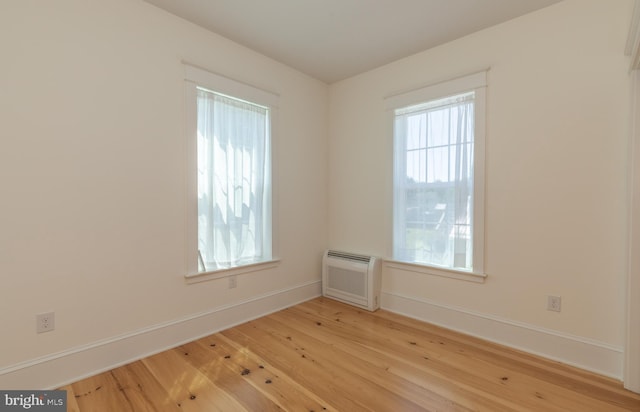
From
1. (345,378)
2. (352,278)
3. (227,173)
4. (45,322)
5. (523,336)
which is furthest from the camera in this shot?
(352,278)

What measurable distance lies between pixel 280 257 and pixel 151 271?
1.35m

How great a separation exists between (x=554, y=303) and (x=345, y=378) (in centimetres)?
176

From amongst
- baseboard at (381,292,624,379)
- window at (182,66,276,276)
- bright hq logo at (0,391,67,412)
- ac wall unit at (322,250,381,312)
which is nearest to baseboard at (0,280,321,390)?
bright hq logo at (0,391,67,412)

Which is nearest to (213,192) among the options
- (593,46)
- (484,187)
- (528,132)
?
(484,187)

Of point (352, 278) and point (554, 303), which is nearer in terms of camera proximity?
point (554, 303)

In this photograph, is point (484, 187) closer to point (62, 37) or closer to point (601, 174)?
point (601, 174)

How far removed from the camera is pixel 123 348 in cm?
221

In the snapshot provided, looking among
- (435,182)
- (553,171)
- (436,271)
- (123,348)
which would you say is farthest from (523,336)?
(123,348)

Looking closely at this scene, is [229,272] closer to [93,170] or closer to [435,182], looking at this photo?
[93,170]

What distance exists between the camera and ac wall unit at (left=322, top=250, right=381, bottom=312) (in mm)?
3303

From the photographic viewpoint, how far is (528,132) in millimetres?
2430

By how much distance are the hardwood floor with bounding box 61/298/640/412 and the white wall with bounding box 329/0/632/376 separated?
38 cm

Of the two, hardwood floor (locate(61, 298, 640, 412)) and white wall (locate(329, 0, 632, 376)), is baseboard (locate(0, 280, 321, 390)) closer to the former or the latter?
hardwood floor (locate(61, 298, 640, 412))

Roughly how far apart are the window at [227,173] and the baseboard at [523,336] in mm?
1738
